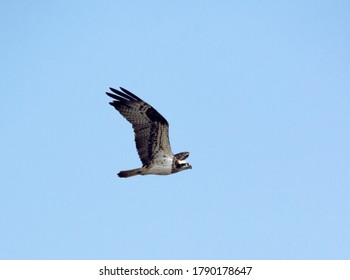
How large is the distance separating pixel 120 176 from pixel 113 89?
64.9 inches

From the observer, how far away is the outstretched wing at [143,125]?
13.1 m

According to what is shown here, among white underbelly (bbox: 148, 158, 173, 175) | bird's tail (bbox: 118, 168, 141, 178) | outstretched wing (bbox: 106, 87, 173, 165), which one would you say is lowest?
bird's tail (bbox: 118, 168, 141, 178)

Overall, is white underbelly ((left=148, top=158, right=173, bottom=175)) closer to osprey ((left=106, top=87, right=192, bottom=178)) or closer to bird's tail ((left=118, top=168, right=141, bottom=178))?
osprey ((left=106, top=87, right=192, bottom=178))

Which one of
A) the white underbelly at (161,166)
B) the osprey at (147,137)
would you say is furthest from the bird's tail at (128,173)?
the white underbelly at (161,166)

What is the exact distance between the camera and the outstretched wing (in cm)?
1309

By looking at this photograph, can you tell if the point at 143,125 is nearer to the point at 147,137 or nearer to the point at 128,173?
the point at 147,137

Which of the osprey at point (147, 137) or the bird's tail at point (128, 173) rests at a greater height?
the osprey at point (147, 137)

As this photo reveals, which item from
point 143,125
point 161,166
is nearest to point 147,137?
point 143,125

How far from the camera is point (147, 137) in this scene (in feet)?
43.3

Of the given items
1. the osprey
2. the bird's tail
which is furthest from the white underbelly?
the bird's tail

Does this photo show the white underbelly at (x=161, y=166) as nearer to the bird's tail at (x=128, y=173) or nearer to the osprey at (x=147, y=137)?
the osprey at (x=147, y=137)
